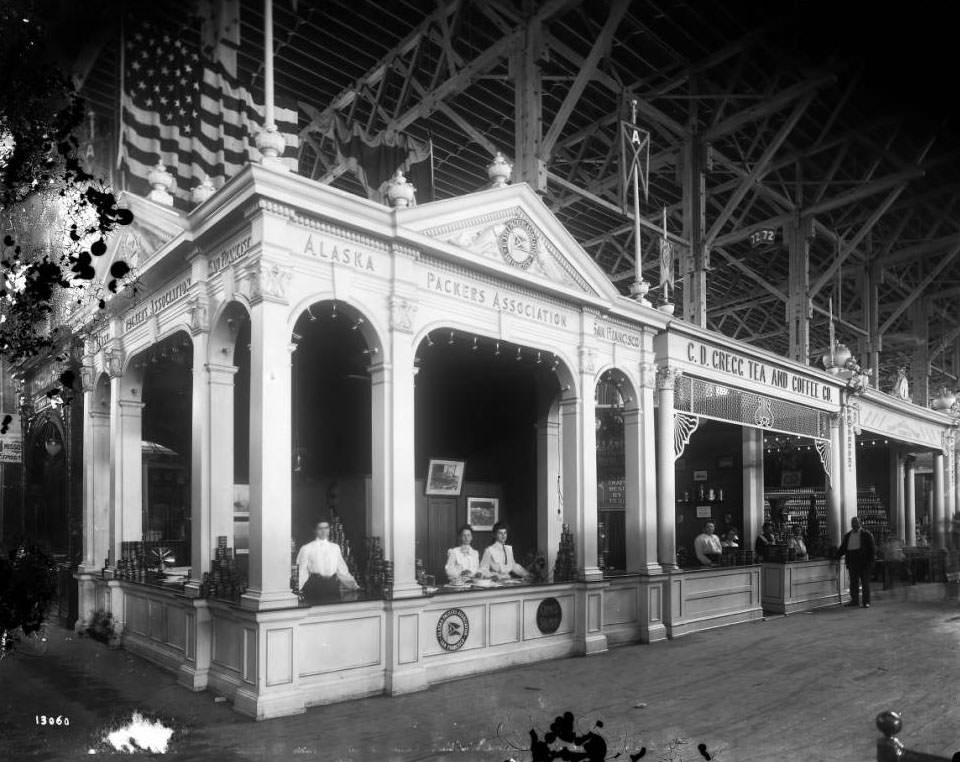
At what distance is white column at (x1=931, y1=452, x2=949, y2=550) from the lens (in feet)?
69.7

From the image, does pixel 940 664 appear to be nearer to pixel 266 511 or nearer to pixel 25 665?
pixel 266 511

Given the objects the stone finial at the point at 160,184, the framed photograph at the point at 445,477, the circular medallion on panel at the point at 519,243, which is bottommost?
the framed photograph at the point at 445,477

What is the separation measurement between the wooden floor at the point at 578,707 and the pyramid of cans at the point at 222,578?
954 mm

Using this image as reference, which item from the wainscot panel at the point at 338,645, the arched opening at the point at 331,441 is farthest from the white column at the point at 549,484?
the wainscot panel at the point at 338,645

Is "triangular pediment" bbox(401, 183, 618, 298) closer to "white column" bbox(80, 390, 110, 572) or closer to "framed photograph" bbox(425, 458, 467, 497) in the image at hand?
"framed photograph" bbox(425, 458, 467, 497)

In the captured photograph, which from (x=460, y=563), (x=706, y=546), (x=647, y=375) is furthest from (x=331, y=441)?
(x=706, y=546)

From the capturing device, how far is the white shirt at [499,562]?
10062 millimetres

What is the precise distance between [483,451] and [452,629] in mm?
4064

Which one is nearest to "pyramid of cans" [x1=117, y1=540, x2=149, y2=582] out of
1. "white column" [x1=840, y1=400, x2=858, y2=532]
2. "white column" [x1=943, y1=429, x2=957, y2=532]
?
"white column" [x1=840, y1=400, x2=858, y2=532]

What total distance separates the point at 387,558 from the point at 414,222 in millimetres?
3423

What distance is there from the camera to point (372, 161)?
32.0 feet

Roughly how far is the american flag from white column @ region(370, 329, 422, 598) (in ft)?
7.48

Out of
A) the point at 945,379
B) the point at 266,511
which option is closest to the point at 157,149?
the point at 266,511

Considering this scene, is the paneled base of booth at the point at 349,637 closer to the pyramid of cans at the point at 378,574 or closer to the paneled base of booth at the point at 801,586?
the pyramid of cans at the point at 378,574
